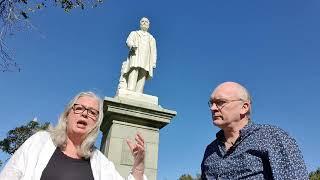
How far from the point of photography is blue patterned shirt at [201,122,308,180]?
96.7 inches

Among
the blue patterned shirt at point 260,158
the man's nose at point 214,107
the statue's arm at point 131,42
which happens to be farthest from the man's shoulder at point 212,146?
the statue's arm at point 131,42

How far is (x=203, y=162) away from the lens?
312 cm

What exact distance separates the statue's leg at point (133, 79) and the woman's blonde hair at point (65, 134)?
212 inches

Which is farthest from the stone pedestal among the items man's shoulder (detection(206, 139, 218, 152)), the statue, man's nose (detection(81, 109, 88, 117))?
man's shoulder (detection(206, 139, 218, 152))

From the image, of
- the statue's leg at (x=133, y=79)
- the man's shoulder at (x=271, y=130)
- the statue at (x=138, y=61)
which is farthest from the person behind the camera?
the statue at (x=138, y=61)

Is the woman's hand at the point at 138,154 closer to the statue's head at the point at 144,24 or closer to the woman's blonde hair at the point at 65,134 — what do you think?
the woman's blonde hair at the point at 65,134

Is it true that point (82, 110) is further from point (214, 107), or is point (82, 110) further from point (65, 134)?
point (214, 107)

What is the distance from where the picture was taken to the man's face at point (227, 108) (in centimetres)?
287

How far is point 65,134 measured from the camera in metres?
3.29

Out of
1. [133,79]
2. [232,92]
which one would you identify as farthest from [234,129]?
[133,79]

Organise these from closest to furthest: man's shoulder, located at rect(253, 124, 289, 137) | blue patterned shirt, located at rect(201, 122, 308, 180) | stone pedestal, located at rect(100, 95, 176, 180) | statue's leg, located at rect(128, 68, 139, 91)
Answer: blue patterned shirt, located at rect(201, 122, 308, 180) → man's shoulder, located at rect(253, 124, 289, 137) → stone pedestal, located at rect(100, 95, 176, 180) → statue's leg, located at rect(128, 68, 139, 91)

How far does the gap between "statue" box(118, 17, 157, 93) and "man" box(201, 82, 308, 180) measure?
6.00 meters

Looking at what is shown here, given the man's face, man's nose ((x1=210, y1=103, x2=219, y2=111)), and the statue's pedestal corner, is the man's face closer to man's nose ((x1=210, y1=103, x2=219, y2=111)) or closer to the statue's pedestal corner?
man's nose ((x1=210, y1=103, x2=219, y2=111))

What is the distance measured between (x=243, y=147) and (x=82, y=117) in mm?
1394
